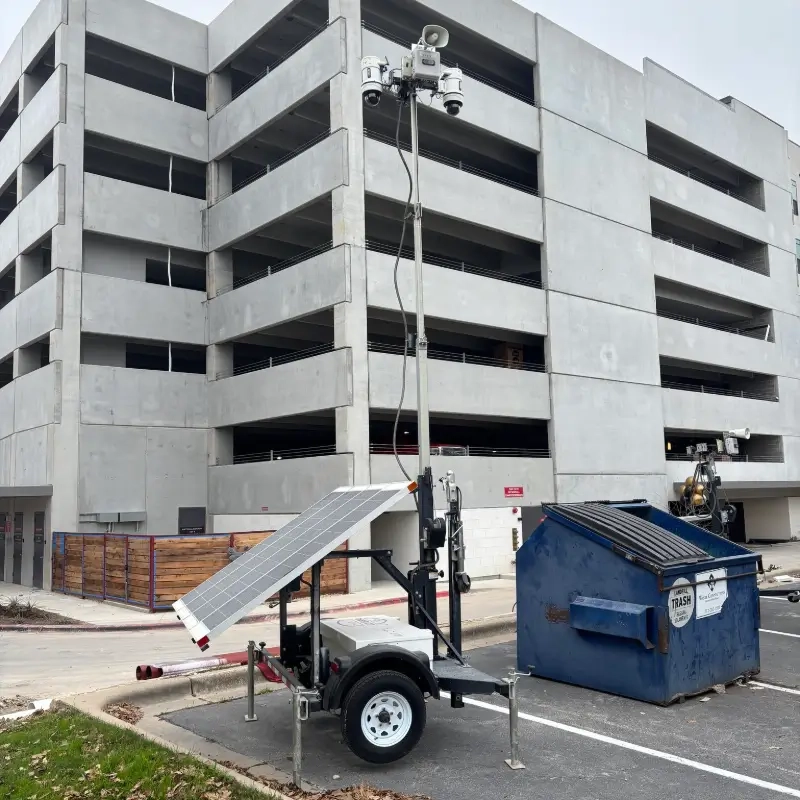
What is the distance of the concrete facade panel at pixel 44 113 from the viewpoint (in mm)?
26891

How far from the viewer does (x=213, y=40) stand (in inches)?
1184

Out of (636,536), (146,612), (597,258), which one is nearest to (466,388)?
(597,258)

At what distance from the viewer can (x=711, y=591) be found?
8.75 metres

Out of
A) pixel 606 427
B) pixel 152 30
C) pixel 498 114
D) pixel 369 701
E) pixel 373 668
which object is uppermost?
pixel 152 30

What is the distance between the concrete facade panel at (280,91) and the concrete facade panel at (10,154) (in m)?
7.54

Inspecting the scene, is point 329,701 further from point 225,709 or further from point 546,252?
point 546,252

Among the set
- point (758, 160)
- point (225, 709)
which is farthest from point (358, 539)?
point (758, 160)

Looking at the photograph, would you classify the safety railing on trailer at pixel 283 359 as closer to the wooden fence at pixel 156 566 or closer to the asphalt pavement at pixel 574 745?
the wooden fence at pixel 156 566

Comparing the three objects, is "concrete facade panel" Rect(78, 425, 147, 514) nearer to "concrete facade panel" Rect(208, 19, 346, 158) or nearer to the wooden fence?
the wooden fence

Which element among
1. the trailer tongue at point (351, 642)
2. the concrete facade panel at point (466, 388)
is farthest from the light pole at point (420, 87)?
the concrete facade panel at point (466, 388)

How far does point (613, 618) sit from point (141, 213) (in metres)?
24.4

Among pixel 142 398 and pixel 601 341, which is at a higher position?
pixel 601 341

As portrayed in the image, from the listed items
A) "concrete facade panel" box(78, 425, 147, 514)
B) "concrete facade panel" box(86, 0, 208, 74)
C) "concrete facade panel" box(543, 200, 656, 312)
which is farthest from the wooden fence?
"concrete facade panel" box(86, 0, 208, 74)

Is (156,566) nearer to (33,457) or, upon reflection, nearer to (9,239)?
(33,457)
